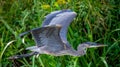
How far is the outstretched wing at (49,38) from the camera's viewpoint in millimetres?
1811

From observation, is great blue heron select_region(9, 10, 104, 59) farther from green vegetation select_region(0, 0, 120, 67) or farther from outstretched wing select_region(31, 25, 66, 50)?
green vegetation select_region(0, 0, 120, 67)

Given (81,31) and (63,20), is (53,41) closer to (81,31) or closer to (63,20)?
(63,20)

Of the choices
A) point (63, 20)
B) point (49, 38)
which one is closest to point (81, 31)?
point (63, 20)

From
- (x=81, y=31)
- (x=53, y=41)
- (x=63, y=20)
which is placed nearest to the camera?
(x=53, y=41)

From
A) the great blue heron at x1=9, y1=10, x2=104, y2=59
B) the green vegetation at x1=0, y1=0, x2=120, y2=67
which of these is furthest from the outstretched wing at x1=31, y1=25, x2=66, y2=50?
the green vegetation at x1=0, y1=0, x2=120, y2=67

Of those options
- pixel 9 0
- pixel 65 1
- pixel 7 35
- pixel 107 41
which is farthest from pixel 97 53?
pixel 9 0

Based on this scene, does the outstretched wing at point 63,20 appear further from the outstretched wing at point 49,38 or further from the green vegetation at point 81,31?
the green vegetation at point 81,31

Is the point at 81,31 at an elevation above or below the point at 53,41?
below

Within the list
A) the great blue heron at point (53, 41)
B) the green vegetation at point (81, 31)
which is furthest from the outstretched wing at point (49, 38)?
the green vegetation at point (81, 31)

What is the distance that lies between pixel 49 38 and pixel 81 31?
3.52 ft

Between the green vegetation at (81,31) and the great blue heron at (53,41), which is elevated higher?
the great blue heron at (53,41)

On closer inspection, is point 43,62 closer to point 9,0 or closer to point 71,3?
point 71,3

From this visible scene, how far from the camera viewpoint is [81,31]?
2961mm

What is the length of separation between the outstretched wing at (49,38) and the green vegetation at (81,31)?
28.6 inches
